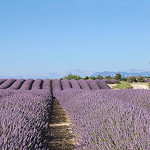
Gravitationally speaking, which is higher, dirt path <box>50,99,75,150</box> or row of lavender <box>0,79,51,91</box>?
row of lavender <box>0,79,51,91</box>

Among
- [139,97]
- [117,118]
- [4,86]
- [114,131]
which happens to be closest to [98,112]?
[117,118]

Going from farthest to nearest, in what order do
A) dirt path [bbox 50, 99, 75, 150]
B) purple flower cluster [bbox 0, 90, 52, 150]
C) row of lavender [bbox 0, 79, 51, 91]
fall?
row of lavender [bbox 0, 79, 51, 91] → dirt path [bbox 50, 99, 75, 150] → purple flower cluster [bbox 0, 90, 52, 150]

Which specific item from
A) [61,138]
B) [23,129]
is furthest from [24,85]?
[23,129]

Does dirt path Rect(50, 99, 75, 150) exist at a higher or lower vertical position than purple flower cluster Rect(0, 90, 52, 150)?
lower

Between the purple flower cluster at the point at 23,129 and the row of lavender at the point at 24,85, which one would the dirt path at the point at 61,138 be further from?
the row of lavender at the point at 24,85

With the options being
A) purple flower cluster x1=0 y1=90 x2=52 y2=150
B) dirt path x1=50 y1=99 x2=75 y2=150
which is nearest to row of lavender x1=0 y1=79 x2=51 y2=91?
dirt path x1=50 y1=99 x2=75 y2=150

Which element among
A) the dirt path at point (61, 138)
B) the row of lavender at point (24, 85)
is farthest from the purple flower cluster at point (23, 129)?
the row of lavender at point (24, 85)

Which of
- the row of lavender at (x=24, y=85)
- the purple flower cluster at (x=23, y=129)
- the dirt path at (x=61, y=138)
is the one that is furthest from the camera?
the row of lavender at (x=24, y=85)

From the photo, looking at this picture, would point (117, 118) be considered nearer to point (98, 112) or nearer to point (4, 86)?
point (98, 112)

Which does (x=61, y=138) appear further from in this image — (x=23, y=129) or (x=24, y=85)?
(x=24, y=85)

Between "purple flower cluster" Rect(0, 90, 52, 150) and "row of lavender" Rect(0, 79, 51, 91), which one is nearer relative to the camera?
"purple flower cluster" Rect(0, 90, 52, 150)

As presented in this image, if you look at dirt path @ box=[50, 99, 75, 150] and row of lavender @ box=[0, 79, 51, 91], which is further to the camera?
row of lavender @ box=[0, 79, 51, 91]

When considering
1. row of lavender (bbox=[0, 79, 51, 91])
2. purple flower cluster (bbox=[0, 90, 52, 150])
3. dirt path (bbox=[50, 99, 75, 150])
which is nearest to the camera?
purple flower cluster (bbox=[0, 90, 52, 150])

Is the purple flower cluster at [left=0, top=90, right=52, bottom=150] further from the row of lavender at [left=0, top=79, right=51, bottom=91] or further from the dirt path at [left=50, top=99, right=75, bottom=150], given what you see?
the row of lavender at [left=0, top=79, right=51, bottom=91]
